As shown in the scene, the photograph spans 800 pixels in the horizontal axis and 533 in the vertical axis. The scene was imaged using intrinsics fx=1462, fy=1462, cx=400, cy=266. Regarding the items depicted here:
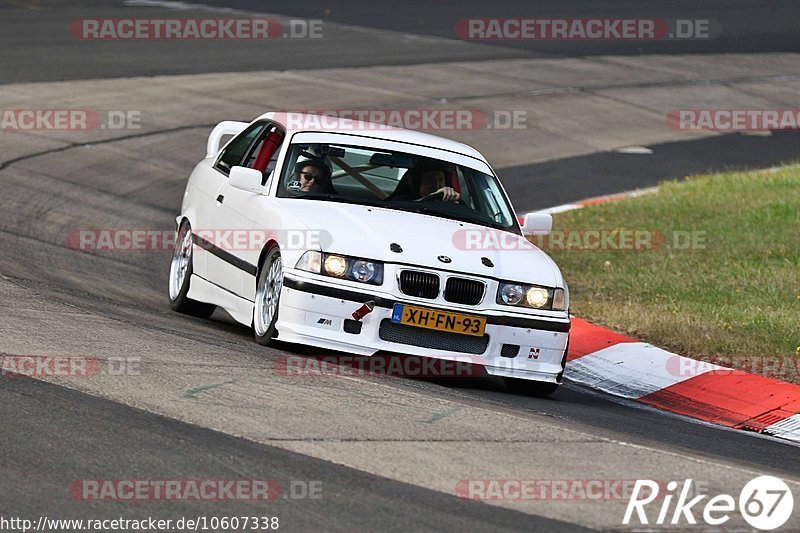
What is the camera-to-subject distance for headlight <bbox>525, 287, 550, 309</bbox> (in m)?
9.01

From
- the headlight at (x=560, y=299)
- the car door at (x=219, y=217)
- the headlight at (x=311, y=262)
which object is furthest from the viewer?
the car door at (x=219, y=217)

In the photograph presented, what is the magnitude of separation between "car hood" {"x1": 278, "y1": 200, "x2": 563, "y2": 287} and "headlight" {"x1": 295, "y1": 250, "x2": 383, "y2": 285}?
0.04 metres

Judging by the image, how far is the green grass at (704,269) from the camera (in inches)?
446

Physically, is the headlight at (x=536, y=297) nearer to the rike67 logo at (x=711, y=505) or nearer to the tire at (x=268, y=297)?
the tire at (x=268, y=297)

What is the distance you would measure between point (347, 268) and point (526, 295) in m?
1.14

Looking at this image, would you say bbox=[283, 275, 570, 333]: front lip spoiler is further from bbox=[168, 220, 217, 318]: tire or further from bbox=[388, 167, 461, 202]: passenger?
bbox=[168, 220, 217, 318]: tire

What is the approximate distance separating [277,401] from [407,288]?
1632 millimetres

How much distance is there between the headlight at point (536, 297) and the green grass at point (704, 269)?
229 cm

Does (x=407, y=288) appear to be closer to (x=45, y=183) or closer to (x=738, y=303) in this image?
(x=738, y=303)

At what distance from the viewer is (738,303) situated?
482 inches

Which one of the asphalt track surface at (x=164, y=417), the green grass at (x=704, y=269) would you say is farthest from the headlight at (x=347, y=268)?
the green grass at (x=704, y=269)

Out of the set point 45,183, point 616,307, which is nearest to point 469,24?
point 45,183

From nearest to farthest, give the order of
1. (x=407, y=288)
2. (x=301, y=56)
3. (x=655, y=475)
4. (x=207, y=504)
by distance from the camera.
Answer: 1. (x=207, y=504)
2. (x=655, y=475)
3. (x=407, y=288)
4. (x=301, y=56)

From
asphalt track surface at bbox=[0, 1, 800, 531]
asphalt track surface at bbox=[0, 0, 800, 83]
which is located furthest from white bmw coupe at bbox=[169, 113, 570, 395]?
asphalt track surface at bbox=[0, 0, 800, 83]
